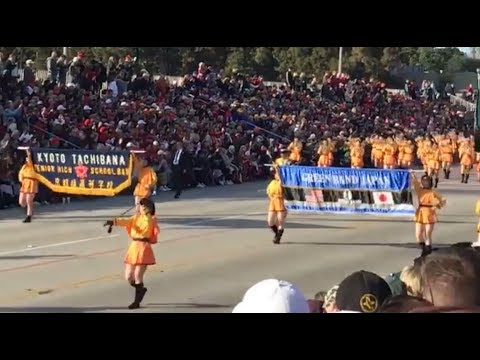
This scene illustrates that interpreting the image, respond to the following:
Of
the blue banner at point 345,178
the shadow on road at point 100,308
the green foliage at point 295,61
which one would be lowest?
the shadow on road at point 100,308

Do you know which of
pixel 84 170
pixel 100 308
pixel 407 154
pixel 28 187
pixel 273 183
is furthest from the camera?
pixel 407 154

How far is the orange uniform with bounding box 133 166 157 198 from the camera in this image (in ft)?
59.3

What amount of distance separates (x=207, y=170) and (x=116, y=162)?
9851 millimetres

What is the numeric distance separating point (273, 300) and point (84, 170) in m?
16.2

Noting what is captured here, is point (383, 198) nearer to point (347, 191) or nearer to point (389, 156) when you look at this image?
point (347, 191)

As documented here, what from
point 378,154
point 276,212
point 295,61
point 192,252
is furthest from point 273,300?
point 295,61

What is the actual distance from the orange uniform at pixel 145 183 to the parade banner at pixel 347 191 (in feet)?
8.95

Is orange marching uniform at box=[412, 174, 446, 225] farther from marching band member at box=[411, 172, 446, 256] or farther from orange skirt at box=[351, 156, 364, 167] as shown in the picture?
orange skirt at box=[351, 156, 364, 167]

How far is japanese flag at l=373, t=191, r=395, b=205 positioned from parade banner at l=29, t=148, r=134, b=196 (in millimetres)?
5256

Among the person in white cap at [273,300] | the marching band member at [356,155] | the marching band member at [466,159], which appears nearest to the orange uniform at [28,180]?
the person in white cap at [273,300]

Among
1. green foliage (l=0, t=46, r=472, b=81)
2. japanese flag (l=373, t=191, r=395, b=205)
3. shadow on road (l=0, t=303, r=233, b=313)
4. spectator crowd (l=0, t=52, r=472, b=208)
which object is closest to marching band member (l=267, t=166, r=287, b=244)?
japanese flag (l=373, t=191, r=395, b=205)

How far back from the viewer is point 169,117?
101 feet

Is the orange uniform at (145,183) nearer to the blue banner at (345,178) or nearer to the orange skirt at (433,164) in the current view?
the blue banner at (345,178)

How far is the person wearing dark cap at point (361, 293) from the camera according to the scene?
4.05m
